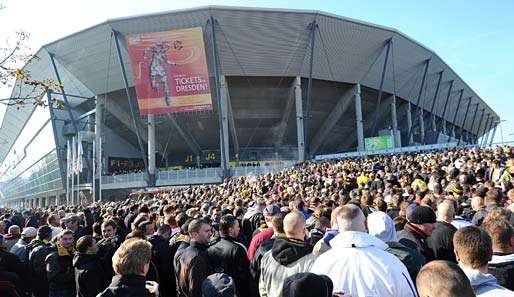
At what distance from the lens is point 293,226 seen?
11.1 ft

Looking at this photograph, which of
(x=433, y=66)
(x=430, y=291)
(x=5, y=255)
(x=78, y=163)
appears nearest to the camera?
(x=430, y=291)

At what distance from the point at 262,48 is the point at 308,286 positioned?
3525 centimetres

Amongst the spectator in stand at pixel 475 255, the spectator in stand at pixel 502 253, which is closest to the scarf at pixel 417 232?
the spectator in stand at pixel 502 253

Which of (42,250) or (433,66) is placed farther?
(433,66)

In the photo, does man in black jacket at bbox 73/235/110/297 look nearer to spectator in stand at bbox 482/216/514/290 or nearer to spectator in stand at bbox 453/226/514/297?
spectator in stand at bbox 453/226/514/297

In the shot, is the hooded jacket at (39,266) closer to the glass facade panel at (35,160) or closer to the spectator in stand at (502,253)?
the spectator in stand at (502,253)

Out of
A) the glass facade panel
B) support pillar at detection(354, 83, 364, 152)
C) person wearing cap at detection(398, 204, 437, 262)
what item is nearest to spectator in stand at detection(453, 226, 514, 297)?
person wearing cap at detection(398, 204, 437, 262)

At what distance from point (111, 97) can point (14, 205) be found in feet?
165

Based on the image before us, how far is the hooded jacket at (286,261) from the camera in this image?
3.31 m

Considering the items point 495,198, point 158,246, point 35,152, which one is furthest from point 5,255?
point 35,152

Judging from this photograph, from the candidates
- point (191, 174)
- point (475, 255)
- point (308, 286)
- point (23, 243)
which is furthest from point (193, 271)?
point (191, 174)

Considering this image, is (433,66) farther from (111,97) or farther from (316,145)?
(111,97)

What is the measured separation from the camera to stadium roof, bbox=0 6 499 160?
34.3 m

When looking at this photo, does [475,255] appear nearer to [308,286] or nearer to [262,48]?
[308,286]
